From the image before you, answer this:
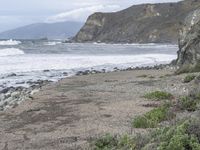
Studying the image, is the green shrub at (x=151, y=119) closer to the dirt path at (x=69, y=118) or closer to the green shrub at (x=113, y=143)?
the dirt path at (x=69, y=118)

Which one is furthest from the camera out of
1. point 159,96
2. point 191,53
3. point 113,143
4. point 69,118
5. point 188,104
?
point 191,53

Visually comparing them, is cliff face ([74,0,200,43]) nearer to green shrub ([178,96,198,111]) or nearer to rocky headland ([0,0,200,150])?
rocky headland ([0,0,200,150])

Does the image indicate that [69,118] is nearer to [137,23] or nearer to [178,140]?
[178,140]

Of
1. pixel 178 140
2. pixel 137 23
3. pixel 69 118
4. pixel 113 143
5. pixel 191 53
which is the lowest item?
pixel 69 118

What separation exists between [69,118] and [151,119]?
264cm

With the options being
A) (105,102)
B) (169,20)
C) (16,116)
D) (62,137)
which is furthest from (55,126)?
(169,20)

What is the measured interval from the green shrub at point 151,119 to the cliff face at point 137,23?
4195 inches

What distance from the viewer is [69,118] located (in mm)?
13578

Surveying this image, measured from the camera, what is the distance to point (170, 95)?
16.3 meters

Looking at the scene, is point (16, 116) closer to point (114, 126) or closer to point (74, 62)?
point (114, 126)

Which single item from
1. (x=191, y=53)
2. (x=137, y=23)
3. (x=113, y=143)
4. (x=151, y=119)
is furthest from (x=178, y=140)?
(x=137, y=23)

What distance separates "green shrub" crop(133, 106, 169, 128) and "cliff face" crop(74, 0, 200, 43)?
107 m

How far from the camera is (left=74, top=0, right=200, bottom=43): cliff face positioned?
12331 cm

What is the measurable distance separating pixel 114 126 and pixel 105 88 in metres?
9.28
